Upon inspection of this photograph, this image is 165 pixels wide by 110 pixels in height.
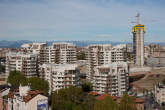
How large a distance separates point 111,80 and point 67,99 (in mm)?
8854

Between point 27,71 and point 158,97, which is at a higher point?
point 27,71

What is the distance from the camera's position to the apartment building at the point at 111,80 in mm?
33469

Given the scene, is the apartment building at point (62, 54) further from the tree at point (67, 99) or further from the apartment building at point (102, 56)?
the tree at point (67, 99)

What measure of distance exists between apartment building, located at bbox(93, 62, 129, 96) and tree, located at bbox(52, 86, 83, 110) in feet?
20.4

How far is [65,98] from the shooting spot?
87.2 ft

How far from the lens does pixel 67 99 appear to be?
2653 centimetres

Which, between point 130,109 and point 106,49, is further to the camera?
point 106,49

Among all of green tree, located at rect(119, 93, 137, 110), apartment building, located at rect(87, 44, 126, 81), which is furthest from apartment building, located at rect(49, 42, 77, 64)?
green tree, located at rect(119, 93, 137, 110)

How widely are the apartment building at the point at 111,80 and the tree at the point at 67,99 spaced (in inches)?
245

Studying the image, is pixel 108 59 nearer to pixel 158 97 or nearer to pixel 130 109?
pixel 158 97

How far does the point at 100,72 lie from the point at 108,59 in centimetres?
948

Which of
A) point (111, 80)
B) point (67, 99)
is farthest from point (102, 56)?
point (67, 99)

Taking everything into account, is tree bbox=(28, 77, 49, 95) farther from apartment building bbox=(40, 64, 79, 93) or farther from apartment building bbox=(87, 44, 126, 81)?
apartment building bbox=(87, 44, 126, 81)

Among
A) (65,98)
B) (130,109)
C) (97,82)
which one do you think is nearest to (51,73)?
(97,82)
